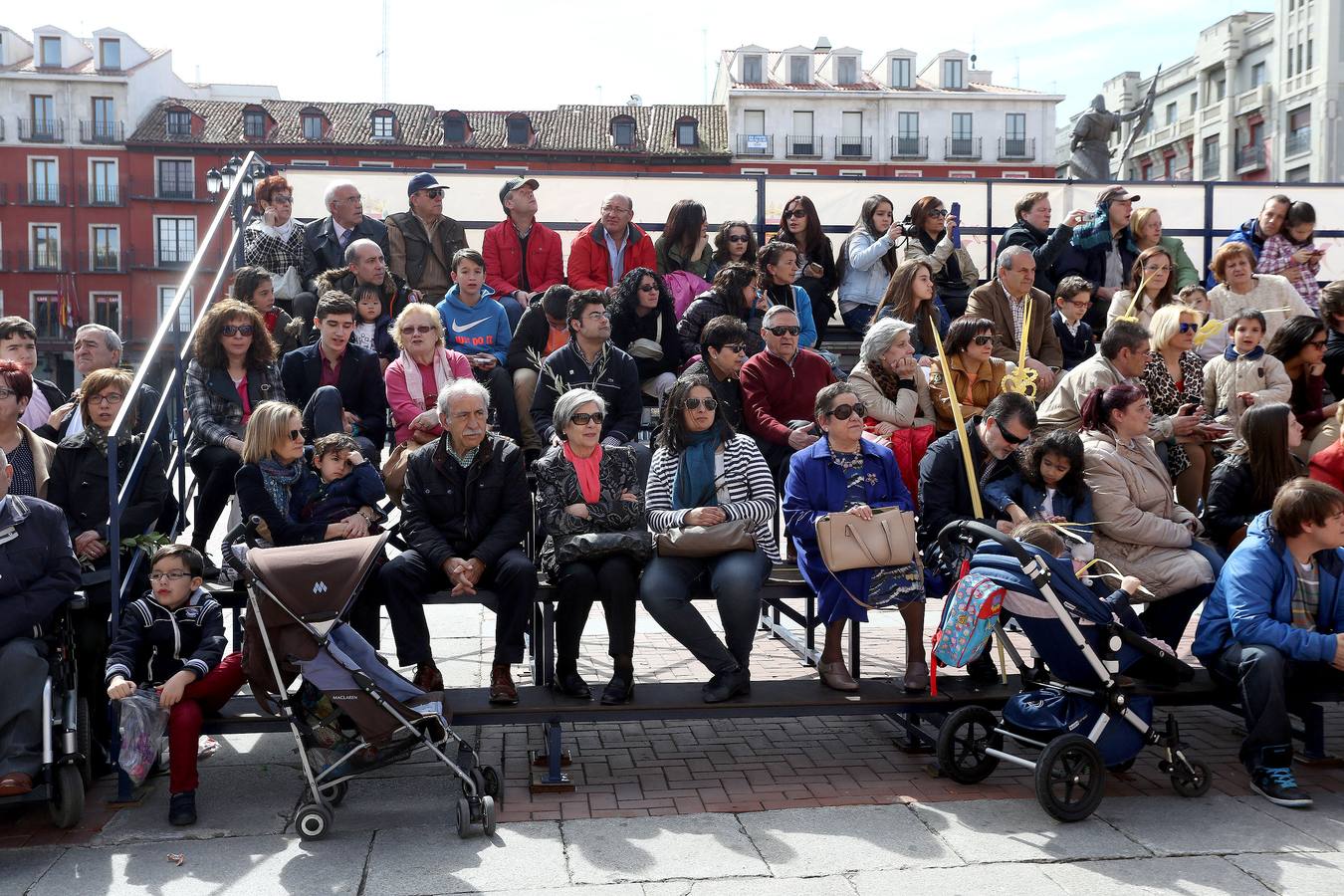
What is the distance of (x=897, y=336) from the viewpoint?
6.62 meters

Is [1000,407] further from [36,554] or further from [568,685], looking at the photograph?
[36,554]

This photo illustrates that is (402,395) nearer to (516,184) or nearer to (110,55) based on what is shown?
(516,184)

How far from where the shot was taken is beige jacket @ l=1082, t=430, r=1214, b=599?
18.9 feet

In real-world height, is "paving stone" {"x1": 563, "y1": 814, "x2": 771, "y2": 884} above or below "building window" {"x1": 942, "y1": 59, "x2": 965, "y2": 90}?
below

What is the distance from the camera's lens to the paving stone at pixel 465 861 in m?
4.17

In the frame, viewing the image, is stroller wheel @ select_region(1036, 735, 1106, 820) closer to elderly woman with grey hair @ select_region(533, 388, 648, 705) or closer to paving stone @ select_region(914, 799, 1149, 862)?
paving stone @ select_region(914, 799, 1149, 862)

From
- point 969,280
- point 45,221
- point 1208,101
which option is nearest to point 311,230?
point 969,280

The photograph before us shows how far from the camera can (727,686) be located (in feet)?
17.6

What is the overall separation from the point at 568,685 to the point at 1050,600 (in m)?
2.19

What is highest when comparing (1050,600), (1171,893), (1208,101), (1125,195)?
(1208,101)

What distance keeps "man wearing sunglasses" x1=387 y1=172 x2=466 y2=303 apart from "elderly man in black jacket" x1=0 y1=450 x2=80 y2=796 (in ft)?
14.2

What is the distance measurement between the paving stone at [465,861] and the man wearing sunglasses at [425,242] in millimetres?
5143

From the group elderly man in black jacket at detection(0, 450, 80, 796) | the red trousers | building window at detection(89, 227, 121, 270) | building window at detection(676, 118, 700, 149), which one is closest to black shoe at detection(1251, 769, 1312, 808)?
the red trousers

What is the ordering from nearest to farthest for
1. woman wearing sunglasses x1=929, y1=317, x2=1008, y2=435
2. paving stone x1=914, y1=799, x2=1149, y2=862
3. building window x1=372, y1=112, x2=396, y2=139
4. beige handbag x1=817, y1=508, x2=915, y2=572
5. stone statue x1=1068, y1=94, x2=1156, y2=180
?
1. paving stone x1=914, y1=799, x2=1149, y2=862
2. beige handbag x1=817, y1=508, x2=915, y2=572
3. woman wearing sunglasses x1=929, y1=317, x2=1008, y2=435
4. stone statue x1=1068, y1=94, x2=1156, y2=180
5. building window x1=372, y1=112, x2=396, y2=139
